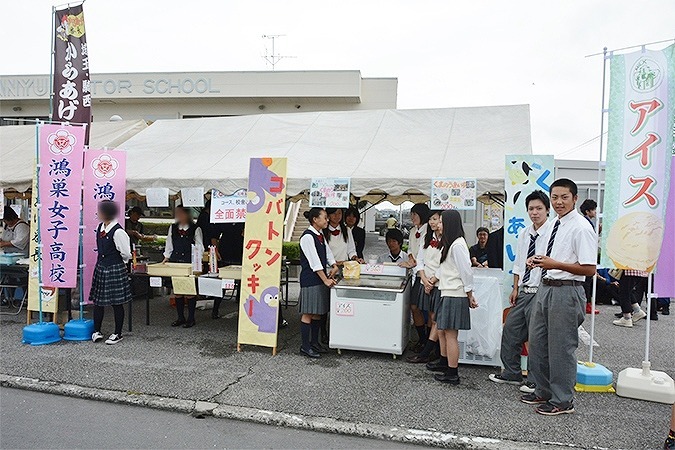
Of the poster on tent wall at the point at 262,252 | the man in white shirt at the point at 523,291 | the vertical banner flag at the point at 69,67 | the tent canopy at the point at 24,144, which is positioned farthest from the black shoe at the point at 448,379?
the tent canopy at the point at 24,144

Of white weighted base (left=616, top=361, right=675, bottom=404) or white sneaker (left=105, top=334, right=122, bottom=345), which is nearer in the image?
white weighted base (left=616, top=361, right=675, bottom=404)

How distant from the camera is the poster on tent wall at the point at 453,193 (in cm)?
561

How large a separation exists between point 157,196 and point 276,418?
3907mm

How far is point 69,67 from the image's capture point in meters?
6.95

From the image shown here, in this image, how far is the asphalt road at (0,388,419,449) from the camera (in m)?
3.71

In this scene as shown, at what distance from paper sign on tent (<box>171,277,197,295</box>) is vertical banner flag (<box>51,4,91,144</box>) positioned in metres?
2.41

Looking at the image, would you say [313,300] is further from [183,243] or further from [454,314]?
[183,243]

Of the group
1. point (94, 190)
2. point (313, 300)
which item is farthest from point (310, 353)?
point (94, 190)

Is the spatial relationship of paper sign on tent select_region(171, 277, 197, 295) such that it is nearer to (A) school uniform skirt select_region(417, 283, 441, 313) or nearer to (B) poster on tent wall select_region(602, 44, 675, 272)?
(A) school uniform skirt select_region(417, 283, 441, 313)

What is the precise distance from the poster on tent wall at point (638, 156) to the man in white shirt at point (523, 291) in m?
0.70

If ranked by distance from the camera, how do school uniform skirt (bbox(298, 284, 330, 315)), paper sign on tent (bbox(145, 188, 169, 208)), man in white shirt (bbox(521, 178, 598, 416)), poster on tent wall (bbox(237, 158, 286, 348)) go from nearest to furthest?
man in white shirt (bbox(521, 178, 598, 416)) < school uniform skirt (bbox(298, 284, 330, 315)) < poster on tent wall (bbox(237, 158, 286, 348)) < paper sign on tent (bbox(145, 188, 169, 208))

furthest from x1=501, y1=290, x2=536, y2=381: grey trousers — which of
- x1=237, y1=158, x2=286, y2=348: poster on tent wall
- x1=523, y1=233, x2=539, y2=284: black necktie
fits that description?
x1=237, y1=158, x2=286, y2=348: poster on tent wall

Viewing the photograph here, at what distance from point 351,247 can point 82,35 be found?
500 cm

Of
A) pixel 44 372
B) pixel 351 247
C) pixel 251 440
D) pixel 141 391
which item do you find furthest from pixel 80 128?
pixel 251 440
